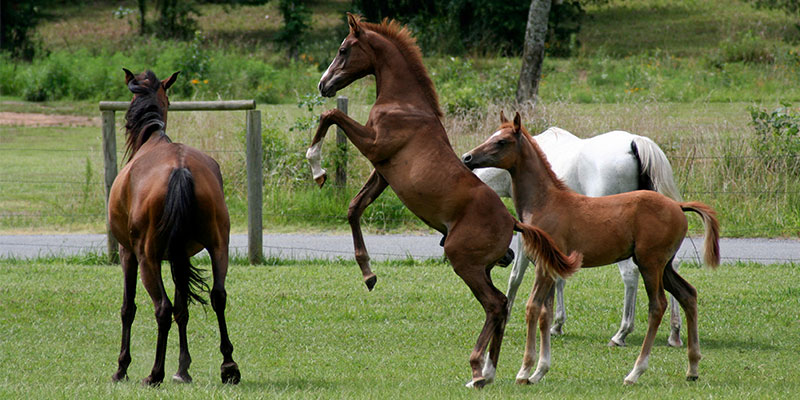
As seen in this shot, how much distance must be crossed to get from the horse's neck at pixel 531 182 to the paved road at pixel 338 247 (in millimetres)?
5394

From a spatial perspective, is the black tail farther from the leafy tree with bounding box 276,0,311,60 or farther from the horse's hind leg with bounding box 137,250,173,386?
the leafy tree with bounding box 276,0,311,60

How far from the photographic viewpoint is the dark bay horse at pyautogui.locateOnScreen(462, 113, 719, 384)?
6.26 m

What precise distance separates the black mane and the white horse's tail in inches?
165

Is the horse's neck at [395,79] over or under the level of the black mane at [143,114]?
over

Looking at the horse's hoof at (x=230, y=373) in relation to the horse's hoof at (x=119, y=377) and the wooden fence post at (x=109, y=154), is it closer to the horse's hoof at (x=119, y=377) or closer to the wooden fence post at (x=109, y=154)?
the horse's hoof at (x=119, y=377)

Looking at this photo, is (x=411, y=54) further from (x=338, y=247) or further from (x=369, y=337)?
(x=338, y=247)

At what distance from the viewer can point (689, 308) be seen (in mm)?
6508

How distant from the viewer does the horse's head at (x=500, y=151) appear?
624cm

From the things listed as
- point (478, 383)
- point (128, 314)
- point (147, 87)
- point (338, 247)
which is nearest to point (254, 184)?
point (338, 247)

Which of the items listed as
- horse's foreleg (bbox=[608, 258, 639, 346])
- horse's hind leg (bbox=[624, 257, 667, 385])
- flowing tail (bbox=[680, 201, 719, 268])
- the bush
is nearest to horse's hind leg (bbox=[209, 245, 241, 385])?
horse's hind leg (bbox=[624, 257, 667, 385])

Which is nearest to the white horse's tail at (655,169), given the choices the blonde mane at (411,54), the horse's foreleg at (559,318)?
the horse's foreleg at (559,318)

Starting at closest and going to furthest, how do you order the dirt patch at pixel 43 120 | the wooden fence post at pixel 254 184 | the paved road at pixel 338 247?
the wooden fence post at pixel 254 184 < the paved road at pixel 338 247 < the dirt patch at pixel 43 120

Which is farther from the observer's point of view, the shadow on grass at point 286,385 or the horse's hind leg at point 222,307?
the horse's hind leg at point 222,307

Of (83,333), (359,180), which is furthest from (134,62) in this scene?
(83,333)
